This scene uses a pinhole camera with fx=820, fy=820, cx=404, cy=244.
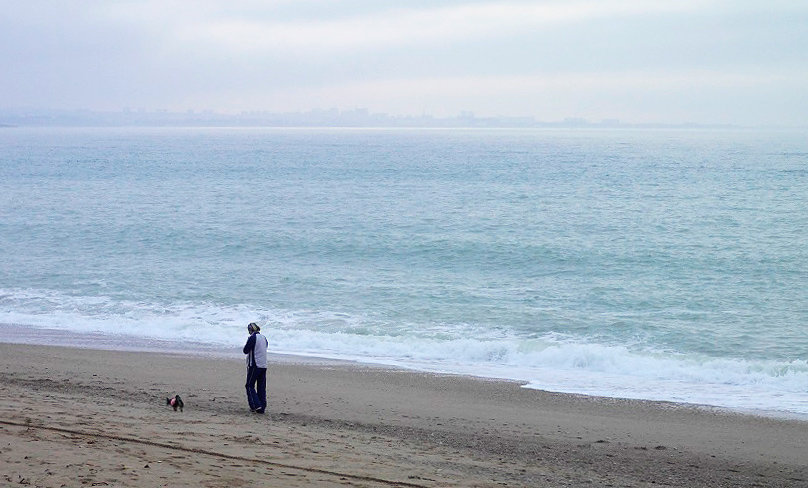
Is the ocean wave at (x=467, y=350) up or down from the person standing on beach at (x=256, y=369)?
down

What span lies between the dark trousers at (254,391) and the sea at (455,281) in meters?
5.35

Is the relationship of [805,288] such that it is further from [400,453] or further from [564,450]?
[400,453]

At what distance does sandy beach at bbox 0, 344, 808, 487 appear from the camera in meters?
8.31

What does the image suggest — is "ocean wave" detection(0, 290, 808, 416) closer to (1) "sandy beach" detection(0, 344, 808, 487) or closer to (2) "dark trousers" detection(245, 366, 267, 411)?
(1) "sandy beach" detection(0, 344, 808, 487)

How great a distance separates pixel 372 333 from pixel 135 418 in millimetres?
10249

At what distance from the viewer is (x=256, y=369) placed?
1222cm

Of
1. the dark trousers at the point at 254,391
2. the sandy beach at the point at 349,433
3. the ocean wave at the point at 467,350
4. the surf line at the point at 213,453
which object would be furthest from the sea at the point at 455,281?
the surf line at the point at 213,453

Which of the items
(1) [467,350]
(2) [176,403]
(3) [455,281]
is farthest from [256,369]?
(3) [455,281]

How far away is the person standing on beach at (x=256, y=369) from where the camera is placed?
12.2 m

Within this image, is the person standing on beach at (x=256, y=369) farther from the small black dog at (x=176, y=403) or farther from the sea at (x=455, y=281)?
the sea at (x=455, y=281)

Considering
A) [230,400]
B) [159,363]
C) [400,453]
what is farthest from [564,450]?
[159,363]

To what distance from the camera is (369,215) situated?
45000 millimetres

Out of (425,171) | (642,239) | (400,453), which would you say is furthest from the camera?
(425,171)

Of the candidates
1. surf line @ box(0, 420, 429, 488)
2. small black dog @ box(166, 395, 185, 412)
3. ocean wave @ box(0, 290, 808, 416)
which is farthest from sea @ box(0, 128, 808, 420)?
surf line @ box(0, 420, 429, 488)
